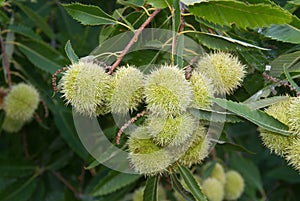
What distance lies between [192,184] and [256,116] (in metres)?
0.27

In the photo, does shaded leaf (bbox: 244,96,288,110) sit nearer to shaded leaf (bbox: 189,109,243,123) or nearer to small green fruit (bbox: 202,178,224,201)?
shaded leaf (bbox: 189,109,243,123)

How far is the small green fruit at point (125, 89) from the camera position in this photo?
1233 millimetres

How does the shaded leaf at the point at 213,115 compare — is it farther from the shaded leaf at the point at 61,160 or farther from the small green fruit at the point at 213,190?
the shaded leaf at the point at 61,160

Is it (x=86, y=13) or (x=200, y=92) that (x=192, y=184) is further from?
(x=86, y=13)

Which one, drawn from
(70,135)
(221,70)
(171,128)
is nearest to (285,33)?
(221,70)

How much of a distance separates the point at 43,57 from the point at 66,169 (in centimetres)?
87

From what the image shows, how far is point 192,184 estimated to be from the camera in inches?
53.7

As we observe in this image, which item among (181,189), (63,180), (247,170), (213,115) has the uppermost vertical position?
(213,115)

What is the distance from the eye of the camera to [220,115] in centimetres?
127

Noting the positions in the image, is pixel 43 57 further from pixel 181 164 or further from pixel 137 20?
pixel 181 164

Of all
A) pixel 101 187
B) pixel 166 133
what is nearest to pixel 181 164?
pixel 166 133

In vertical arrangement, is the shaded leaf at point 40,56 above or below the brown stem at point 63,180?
above

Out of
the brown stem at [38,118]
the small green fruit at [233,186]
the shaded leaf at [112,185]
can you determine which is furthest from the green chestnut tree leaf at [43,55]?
the small green fruit at [233,186]

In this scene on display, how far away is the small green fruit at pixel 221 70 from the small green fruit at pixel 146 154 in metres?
0.23
